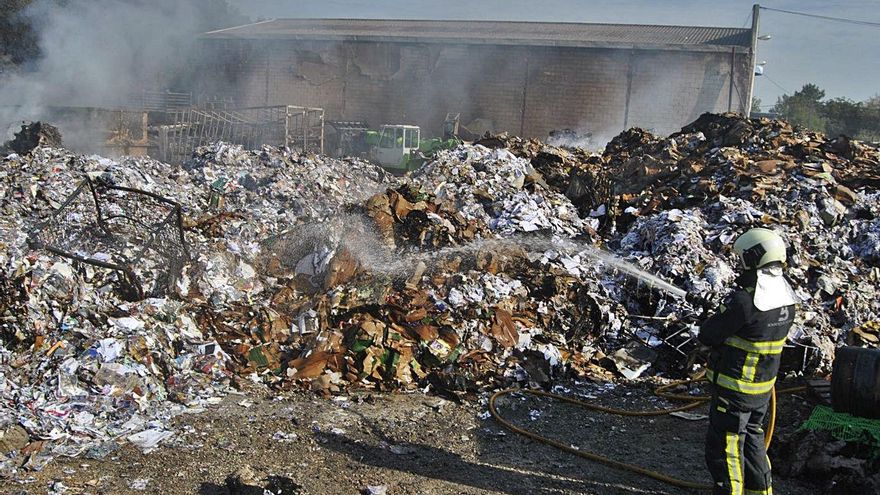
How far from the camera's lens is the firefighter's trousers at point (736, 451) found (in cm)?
349

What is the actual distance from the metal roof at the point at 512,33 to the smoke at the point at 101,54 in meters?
1.88

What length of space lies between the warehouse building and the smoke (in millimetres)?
1578

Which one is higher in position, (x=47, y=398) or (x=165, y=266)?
(x=165, y=266)

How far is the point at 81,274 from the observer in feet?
19.6

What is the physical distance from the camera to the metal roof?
1025 inches

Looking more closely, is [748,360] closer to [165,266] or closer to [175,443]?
[175,443]

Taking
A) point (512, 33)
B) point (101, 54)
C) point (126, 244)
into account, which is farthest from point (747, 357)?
point (101, 54)

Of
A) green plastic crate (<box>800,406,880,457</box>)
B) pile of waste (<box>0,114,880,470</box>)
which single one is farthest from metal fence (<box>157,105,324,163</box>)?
green plastic crate (<box>800,406,880,457</box>)

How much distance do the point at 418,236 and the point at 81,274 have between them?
333cm

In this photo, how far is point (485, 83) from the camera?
27.5 m

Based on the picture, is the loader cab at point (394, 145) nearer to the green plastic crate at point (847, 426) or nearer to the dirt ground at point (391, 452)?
the dirt ground at point (391, 452)

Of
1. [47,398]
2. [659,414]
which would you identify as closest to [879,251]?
[659,414]

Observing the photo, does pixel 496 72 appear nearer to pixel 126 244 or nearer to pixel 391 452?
pixel 126 244

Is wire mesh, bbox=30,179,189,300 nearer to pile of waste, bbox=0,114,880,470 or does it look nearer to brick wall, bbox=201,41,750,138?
pile of waste, bbox=0,114,880,470
